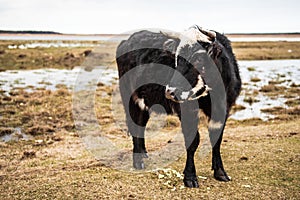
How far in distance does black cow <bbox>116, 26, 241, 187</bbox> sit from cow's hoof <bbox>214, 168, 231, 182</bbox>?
2 cm

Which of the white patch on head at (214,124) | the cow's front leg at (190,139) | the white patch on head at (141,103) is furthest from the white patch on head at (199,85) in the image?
the white patch on head at (141,103)

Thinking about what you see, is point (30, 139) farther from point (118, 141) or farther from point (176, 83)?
point (176, 83)

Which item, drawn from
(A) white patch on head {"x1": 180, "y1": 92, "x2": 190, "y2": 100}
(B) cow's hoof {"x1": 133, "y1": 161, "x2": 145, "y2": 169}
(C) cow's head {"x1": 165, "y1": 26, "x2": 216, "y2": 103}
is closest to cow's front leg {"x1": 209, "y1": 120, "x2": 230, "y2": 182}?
(C) cow's head {"x1": 165, "y1": 26, "x2": 216, "y2": 103}

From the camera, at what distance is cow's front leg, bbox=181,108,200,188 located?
21.1 ft

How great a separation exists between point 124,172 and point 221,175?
2.14 meters

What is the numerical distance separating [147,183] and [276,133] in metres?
5.80

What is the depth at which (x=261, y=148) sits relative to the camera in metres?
9.12

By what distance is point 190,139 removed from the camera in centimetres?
662

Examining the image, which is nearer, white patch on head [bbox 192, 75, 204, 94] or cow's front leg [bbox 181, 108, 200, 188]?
white patch on head [bbox 192, 75, 204, 94]

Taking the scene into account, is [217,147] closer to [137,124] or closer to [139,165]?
[139,165]

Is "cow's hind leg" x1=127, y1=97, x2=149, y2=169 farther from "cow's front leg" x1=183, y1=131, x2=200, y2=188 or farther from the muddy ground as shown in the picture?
"cow's front leg" x1=183, y1=131, x2=200, y2=188

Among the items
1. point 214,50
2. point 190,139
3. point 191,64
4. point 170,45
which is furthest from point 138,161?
point 214,50

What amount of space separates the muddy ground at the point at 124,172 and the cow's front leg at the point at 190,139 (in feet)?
0.64

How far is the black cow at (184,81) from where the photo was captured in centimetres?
580
